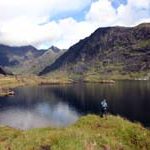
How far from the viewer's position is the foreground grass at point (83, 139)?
2744cm

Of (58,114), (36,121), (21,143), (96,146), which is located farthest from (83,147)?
(58,114)

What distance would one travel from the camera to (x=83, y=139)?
27938mm

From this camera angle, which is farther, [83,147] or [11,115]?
[11,115]

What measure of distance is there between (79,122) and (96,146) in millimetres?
10815

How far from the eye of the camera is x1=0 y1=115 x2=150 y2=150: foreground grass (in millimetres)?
27438

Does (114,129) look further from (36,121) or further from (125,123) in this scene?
(36,121)

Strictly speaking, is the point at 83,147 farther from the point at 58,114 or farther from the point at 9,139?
the point at 58,114

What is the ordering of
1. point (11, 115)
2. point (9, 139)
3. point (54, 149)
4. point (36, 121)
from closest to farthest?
point (54, 149) < point (9, 139) < point (36, 121) < point (11, 115)

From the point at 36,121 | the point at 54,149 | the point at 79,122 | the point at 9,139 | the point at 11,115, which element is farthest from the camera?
the point at 11,115

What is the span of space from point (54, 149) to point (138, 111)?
15731 cm

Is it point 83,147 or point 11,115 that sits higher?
point 83,147

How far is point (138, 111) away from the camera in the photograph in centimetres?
17950

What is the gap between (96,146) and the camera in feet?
91.3

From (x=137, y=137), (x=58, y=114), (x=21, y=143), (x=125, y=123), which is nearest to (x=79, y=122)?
(x=125, y=123)
